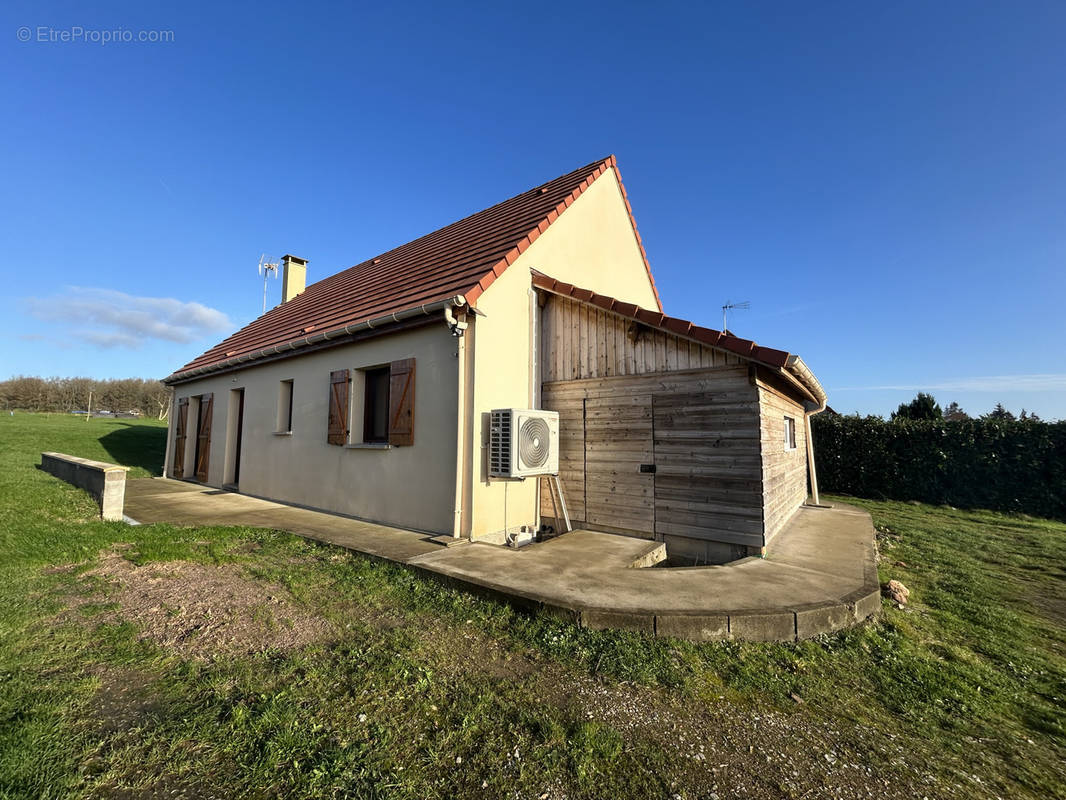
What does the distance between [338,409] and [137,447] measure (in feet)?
52.1

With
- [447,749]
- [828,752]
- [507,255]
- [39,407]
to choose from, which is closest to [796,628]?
[828,752]

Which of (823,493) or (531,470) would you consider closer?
(531,470)

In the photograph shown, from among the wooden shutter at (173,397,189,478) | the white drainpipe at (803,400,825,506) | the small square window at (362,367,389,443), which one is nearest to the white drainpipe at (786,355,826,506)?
the white drainpipe at (803,400,825,506)

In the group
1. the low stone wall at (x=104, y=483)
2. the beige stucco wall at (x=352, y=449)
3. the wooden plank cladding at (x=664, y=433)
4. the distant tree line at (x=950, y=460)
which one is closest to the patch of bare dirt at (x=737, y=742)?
the wooden plank cladding at (x=664, y=433)

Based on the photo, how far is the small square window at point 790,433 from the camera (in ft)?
25.8

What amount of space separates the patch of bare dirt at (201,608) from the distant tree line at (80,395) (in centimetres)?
4747

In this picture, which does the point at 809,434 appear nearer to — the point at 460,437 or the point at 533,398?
the point at 533,398

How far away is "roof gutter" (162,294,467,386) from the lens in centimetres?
583

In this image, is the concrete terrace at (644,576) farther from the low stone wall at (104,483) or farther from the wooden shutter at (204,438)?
the wooden shutter at (204,438)

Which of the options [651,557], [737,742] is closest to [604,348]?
[651,557]

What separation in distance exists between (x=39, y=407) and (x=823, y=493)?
6615cm

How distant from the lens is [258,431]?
30.6 ft

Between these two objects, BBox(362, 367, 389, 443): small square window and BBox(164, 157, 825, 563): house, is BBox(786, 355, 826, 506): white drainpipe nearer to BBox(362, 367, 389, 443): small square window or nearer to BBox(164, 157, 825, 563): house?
BBox(164, 157, 825, 563): house

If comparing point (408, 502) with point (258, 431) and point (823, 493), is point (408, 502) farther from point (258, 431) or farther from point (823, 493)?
point (823, 493)
